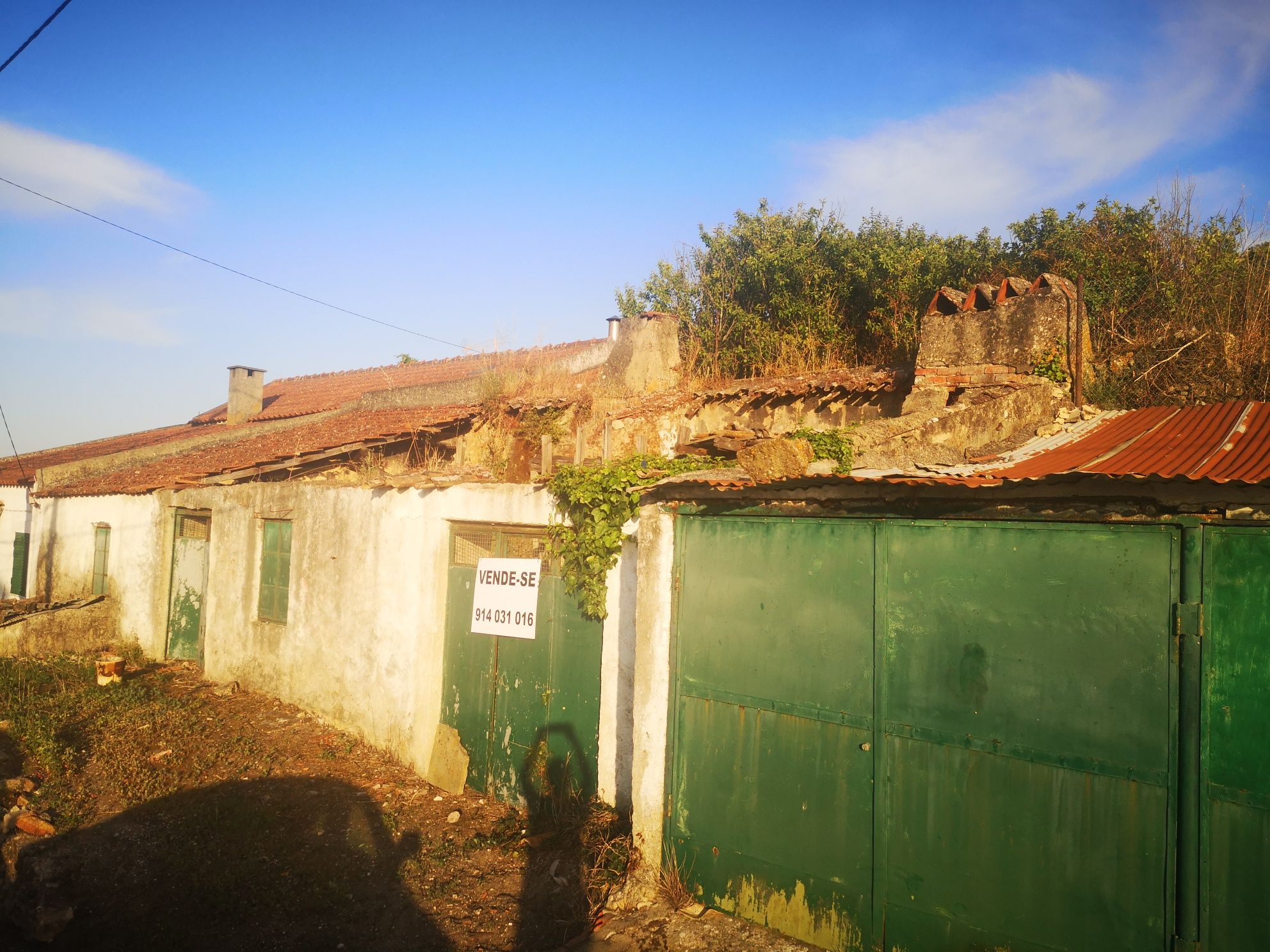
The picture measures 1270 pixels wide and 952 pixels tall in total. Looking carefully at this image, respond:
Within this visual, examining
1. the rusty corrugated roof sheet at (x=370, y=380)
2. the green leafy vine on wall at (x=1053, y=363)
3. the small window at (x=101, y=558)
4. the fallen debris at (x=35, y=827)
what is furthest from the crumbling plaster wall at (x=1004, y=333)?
the small window at (x=101, y=558)

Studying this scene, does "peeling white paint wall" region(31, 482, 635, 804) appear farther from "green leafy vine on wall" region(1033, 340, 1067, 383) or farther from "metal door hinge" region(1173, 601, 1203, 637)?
"green leafy vine on wall" region(1033, 340, 1067, 383)

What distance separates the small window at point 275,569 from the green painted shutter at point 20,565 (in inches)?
399

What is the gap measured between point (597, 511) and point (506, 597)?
5.42 ft

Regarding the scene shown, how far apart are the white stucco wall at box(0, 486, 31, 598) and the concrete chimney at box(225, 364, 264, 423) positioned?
4754 millimetres

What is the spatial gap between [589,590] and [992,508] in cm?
355

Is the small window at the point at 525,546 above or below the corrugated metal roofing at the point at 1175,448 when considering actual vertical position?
below

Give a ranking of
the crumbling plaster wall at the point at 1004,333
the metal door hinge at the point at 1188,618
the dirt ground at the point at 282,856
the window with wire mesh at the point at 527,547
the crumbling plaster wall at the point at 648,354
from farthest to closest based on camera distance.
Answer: the crumbling plaster wall at the point at 648,354 < the crumbling plaster wall at the point at 1004,333 < the window with wire mesh at the point at 527,547 < the dirt ground at the point at 282,856 < the metal door hinge at the point at 1188,618

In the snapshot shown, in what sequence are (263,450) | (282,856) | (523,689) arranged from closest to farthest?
(282,856), (523,689), (263,450)

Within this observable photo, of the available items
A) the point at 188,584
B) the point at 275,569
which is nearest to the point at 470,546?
the point at 275,569

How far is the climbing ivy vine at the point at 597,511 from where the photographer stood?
6469 millimetres

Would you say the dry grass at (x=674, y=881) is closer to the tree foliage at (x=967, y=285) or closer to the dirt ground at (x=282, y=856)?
the dirt ground at (x=282, y=856)

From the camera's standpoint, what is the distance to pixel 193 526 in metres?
12.6

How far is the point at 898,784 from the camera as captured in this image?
A: 14.4ft

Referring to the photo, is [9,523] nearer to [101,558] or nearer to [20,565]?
[20,565]
